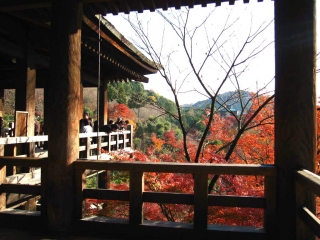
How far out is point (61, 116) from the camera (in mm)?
2668

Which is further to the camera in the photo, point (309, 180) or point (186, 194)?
point (186, 194)

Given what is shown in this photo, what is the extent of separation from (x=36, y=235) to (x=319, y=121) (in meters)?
8.51

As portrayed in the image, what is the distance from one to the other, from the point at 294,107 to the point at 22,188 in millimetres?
2988

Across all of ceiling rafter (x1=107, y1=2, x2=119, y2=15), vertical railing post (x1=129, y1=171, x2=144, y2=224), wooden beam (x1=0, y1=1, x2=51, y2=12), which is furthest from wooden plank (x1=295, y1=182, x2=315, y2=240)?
wooden beam (x1=0, y1=1, x2=51, y2=12)

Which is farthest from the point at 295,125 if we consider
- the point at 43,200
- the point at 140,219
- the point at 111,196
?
the point at 43,200

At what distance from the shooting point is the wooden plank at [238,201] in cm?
237

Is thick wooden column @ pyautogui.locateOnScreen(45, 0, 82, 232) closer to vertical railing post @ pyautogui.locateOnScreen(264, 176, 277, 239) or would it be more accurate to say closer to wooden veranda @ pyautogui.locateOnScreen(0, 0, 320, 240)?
wooden veranda @ pyautogui.locateOnScreen(0, 0, 320, 240)

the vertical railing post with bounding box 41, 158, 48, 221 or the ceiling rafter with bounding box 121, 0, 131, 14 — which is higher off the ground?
the ceiling rafter with bounding box 121, 0, 131, 14

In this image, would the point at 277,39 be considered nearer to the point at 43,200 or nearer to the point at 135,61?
the point at 43,200

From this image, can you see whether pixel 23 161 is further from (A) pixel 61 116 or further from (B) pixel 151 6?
(B) pixel 151 6

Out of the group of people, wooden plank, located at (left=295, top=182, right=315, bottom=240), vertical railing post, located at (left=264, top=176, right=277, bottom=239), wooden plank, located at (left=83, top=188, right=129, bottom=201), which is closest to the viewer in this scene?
wooden plank, located at (left=295, top=182, right=315, bottom=240)

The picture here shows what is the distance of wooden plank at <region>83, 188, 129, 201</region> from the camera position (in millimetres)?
2648

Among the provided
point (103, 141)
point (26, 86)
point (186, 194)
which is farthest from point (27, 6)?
point (103, 141)

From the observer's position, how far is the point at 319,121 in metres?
8.12
